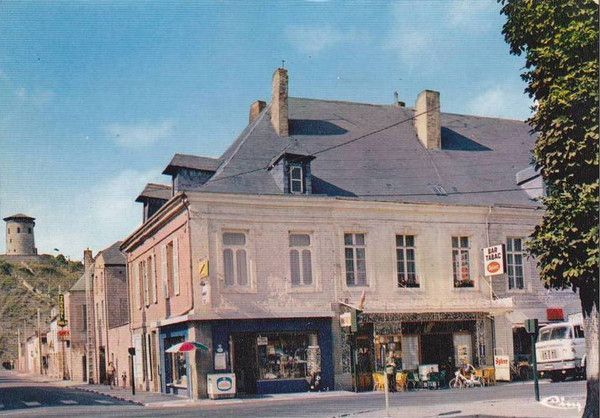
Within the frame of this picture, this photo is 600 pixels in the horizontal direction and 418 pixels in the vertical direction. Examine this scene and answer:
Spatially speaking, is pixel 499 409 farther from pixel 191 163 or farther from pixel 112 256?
pixel 112 256

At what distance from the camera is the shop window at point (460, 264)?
32.4m

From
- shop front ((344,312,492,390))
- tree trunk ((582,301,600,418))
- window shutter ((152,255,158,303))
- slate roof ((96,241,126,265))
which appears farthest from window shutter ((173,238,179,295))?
tree trunk ((582,301,600,418))

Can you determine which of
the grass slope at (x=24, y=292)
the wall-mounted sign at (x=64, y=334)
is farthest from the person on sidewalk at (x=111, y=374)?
the grass slope at (x=24, y=292)

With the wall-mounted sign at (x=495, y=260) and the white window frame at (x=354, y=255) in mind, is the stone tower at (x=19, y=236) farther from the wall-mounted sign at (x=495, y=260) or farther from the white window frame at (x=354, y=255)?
the wall-mounted sign at (x=495, y=260)

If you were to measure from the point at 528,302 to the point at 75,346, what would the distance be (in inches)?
1402

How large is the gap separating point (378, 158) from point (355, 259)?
15.9 feet

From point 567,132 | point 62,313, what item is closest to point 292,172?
point 567,132

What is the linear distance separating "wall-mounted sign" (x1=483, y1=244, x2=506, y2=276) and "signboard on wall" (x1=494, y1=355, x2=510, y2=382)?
4.01 metres

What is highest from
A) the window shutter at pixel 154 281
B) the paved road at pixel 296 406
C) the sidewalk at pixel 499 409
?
the window shutter at pixel 154 281

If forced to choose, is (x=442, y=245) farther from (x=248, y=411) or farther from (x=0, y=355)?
(x=0, y=355)

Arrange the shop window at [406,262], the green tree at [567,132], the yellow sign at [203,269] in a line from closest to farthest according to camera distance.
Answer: the green tree at [567,132]
the yellow sign at [203,269]
the shop window at [406,262]

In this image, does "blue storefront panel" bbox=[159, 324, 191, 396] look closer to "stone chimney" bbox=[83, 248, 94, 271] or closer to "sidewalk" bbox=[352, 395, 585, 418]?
"sidewalk" bbox=[352, 395, 585, 418]

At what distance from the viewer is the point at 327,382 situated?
1152 inches

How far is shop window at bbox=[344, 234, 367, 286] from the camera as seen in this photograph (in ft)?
101
